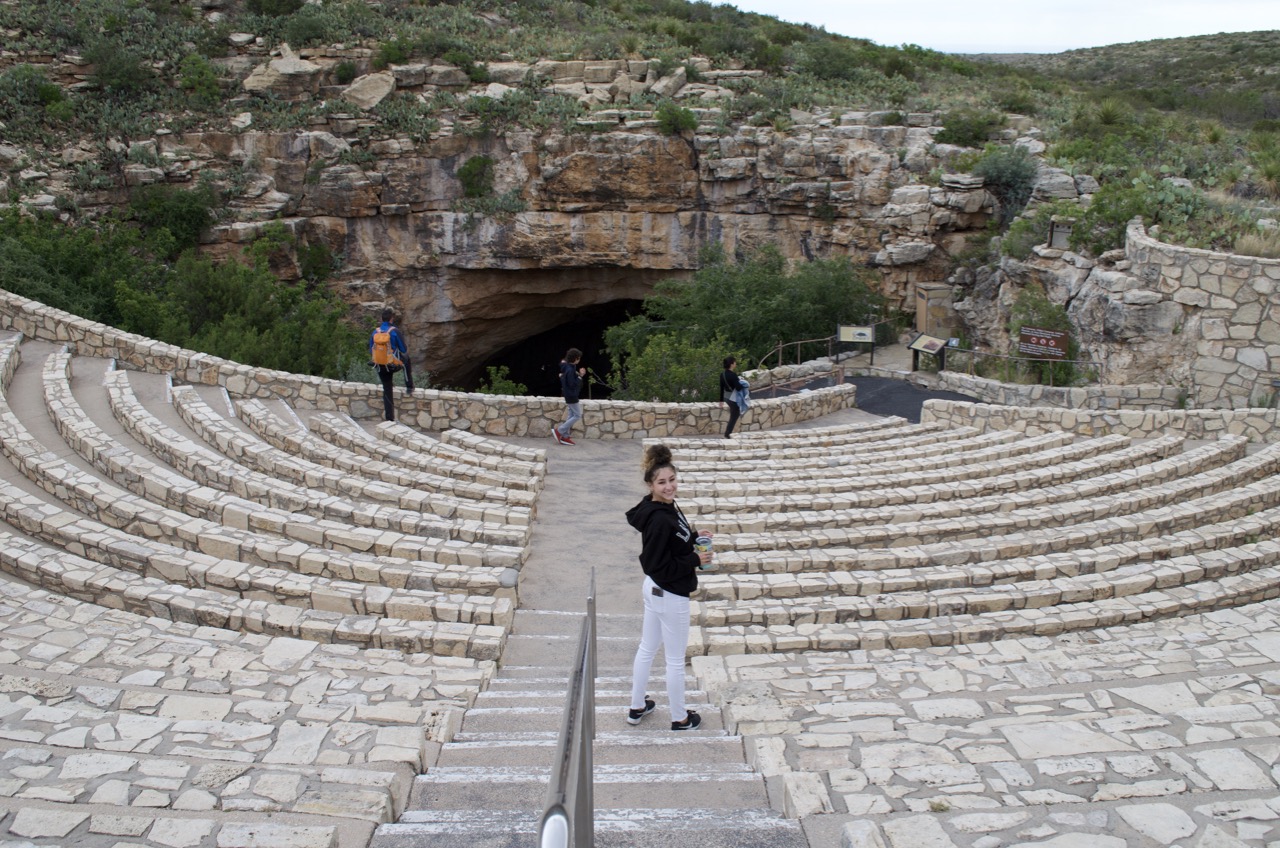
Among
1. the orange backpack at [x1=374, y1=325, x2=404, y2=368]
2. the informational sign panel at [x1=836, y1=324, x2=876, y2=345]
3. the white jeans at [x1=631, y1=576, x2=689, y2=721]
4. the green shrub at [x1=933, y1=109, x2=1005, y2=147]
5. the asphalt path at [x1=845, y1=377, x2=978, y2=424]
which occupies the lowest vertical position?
the asphalt path at [x1=845, y1=377, x2=978, y2=424]

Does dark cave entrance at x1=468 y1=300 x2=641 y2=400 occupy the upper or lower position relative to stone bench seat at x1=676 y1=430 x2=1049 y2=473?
lower

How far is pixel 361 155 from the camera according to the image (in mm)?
27047

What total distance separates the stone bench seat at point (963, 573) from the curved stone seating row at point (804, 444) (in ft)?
12.2

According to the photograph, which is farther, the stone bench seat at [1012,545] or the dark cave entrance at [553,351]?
the dark cave entrance at [553,351]

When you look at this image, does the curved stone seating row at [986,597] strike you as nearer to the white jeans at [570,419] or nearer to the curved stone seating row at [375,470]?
the curved stone seating row at [375,470]

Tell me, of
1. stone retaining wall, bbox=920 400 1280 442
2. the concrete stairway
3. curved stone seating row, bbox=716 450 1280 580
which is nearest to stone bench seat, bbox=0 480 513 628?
the concrete stairway

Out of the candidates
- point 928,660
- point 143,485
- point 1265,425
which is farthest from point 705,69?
point 928,660

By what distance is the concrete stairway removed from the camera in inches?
172

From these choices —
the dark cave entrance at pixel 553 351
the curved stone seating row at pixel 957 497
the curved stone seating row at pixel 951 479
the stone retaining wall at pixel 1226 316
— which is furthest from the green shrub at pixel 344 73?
the curved stone seating row at pixel 957 497

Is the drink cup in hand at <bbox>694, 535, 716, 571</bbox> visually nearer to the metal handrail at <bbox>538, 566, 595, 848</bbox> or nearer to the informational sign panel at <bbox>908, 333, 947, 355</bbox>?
the metal handrail at <bbox>538, 566, 595, 848</bbox>

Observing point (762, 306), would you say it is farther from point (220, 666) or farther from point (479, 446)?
point (220, 666)

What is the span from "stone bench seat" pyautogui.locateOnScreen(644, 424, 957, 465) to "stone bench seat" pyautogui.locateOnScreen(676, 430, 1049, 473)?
11 centimetres

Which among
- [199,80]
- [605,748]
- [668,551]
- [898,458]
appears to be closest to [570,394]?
[898,458]

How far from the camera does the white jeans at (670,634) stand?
5.80m
